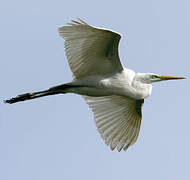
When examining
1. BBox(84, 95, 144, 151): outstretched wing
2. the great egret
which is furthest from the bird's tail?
BBox(84, 95, 144, 151): outstretched wing

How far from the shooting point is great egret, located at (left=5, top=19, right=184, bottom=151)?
9.45 m

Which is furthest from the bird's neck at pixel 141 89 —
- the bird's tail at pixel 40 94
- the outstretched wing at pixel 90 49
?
the bird's tail at pixel 40 94

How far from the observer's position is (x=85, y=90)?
10.1 m

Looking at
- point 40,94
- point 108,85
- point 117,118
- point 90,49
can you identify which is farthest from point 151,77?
point 40,94

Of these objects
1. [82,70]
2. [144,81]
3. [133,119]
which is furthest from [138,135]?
[82,70]

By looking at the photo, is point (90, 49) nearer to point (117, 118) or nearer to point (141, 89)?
point (141, 89)

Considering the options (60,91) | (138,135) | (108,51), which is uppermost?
(108,51)

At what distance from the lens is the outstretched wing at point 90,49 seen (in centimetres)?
926

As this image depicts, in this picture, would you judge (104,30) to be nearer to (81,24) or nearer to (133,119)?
(81,24)

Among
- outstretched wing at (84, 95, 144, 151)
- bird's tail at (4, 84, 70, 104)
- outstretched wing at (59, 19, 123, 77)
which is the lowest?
outstretched wing at (84, 95, 144, 151)

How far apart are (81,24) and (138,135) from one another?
3160 millimetres

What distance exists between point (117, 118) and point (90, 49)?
2147 millimetres

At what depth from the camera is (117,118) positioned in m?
11.3

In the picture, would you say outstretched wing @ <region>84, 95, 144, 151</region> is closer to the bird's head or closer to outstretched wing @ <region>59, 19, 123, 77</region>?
the bird's head
